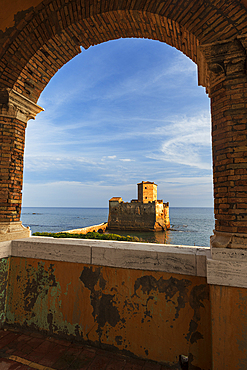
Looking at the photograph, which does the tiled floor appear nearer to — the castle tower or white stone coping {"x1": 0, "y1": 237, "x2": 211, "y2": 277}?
white stone coping {"x1": 0, "y1": 237, "x2": 211, "y2": 277}

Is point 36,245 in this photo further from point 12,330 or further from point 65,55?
point 65,55

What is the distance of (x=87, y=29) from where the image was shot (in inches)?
168

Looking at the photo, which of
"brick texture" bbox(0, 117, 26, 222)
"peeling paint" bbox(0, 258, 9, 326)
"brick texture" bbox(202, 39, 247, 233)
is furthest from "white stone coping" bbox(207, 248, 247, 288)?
"brick texture" bbox(0, 117, 26, 222)

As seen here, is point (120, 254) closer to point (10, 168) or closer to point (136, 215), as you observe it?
point (10, 168)

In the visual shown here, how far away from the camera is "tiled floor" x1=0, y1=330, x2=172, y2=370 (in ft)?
8.74

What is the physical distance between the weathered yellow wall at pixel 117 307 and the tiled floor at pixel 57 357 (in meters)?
0.12

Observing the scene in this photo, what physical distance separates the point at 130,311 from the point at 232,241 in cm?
183

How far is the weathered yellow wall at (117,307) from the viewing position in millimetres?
2688

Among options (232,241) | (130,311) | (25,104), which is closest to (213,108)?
(232,241)

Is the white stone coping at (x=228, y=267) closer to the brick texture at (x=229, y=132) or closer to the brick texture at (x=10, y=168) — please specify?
the brick texture at (x=229, y=132)

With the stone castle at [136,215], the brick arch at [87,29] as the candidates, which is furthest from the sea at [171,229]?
the brick arch at [87,29]

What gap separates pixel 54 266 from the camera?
340 centimetres

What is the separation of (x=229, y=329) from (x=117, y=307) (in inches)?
60.7

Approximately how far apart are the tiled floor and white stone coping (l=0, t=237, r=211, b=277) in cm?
130
